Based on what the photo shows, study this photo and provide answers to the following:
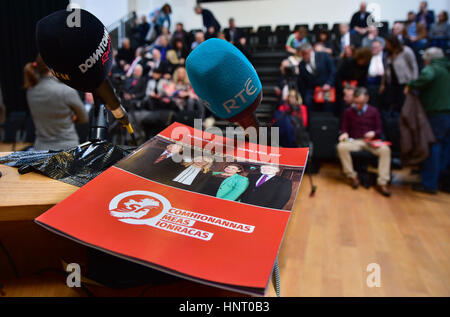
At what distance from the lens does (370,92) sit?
392 centimetres

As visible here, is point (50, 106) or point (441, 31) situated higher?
point (441, 31)

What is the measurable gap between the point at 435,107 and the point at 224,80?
312 centimetres

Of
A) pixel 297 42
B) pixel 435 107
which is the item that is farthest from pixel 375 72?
pixel 435 107

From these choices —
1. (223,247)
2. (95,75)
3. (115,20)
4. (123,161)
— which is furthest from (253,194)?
(115,20)

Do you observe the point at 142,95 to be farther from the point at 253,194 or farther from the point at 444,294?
the point at 253,194

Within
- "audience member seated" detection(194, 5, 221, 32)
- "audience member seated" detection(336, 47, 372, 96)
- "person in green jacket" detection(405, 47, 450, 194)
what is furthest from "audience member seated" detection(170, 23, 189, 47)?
"person in green jacket" detection(405, 47, 450, 194)

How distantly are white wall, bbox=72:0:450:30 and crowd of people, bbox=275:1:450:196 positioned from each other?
315 centimetres

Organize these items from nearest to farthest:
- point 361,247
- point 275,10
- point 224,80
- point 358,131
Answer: point 224,80, point 361,247, point 358,131, point 275,10

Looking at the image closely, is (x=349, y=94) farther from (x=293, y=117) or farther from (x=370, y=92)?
(x=293, y=117)

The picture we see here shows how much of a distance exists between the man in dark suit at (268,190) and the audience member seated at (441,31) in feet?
21.3

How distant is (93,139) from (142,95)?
13.9 feet

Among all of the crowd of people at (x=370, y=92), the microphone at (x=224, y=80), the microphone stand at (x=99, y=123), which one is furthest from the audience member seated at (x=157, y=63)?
the microphone at (x=224, y=80)

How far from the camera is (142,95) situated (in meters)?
4.56

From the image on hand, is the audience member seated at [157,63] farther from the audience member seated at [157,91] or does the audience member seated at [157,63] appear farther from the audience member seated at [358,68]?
the audience member seated at [358,68]
